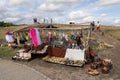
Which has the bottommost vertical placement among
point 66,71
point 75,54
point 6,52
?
point 66,71

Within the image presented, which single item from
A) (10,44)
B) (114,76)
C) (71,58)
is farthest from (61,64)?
(10,44)

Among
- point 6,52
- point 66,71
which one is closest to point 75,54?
point 66,71

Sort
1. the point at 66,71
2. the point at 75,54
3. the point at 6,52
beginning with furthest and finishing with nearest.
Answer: the point at 6,52, the point at 75,54, the point at 66,71

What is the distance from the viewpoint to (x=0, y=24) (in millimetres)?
60688

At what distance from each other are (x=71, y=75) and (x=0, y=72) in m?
5.43

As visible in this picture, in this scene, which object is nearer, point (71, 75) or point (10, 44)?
point (71, 75)

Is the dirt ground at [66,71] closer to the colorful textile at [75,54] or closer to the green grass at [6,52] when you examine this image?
the colorful textile at [75,54]

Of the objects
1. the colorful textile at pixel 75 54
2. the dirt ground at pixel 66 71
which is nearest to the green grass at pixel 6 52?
the dirt ground at pixel 66 71

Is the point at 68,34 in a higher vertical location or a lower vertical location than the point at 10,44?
higher

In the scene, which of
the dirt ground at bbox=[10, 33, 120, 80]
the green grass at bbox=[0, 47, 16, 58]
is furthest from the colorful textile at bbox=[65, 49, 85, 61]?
the green grass at bbox=[0, 47, 16, 58]

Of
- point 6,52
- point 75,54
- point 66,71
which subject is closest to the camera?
point 66,71

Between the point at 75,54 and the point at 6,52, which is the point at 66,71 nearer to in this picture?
the point at 75,54

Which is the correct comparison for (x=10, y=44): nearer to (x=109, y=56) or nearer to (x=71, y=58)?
(x=71, y=58)

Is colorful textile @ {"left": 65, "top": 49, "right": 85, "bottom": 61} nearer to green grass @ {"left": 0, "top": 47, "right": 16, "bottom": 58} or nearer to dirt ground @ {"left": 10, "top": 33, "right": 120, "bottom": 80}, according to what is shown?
dirt ground @ {"left": 10, "top": 33, "right": 120, "bottom": 80}
